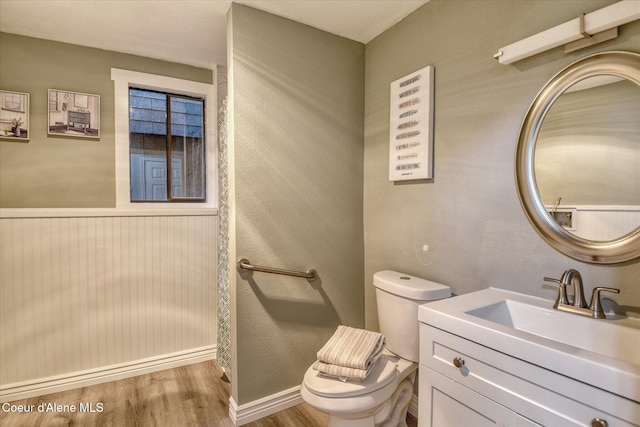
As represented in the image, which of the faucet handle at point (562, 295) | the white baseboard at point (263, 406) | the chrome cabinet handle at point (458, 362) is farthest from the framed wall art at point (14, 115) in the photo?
the faucet handle at point (562, 295)

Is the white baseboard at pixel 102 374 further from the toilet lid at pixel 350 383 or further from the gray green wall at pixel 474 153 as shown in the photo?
the gray green wall at pixel 474 153

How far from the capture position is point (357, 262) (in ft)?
7.37

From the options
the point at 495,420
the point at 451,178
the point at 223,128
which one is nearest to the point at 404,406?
the point at 495,420

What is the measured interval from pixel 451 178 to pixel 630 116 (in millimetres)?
699

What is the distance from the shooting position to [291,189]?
1968 mm

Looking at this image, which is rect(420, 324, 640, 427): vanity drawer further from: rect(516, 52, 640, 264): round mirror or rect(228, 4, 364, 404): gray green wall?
rect(228, 4, 364, 404): gray green wall

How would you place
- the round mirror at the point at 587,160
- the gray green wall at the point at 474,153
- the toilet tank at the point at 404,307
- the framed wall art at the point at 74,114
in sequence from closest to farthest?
the round mirror at the point at 587,160 → the gray green wall at the point at 474,153 → the toilet tank at the point at 404,307 → the framed wall art at the point at 74,114

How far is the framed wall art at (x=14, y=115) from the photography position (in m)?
2.04

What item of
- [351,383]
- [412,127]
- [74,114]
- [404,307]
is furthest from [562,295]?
[74,114]

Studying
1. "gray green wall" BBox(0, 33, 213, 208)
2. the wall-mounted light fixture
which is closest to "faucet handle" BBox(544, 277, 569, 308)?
the wall-mounted light fixture

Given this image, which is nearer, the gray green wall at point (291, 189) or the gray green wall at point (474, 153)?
the gray green wall at point (474, 153)

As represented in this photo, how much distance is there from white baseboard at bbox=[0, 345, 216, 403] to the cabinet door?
1.85m

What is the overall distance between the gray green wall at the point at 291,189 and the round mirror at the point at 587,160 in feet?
3.54

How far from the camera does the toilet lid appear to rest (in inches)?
54.5
